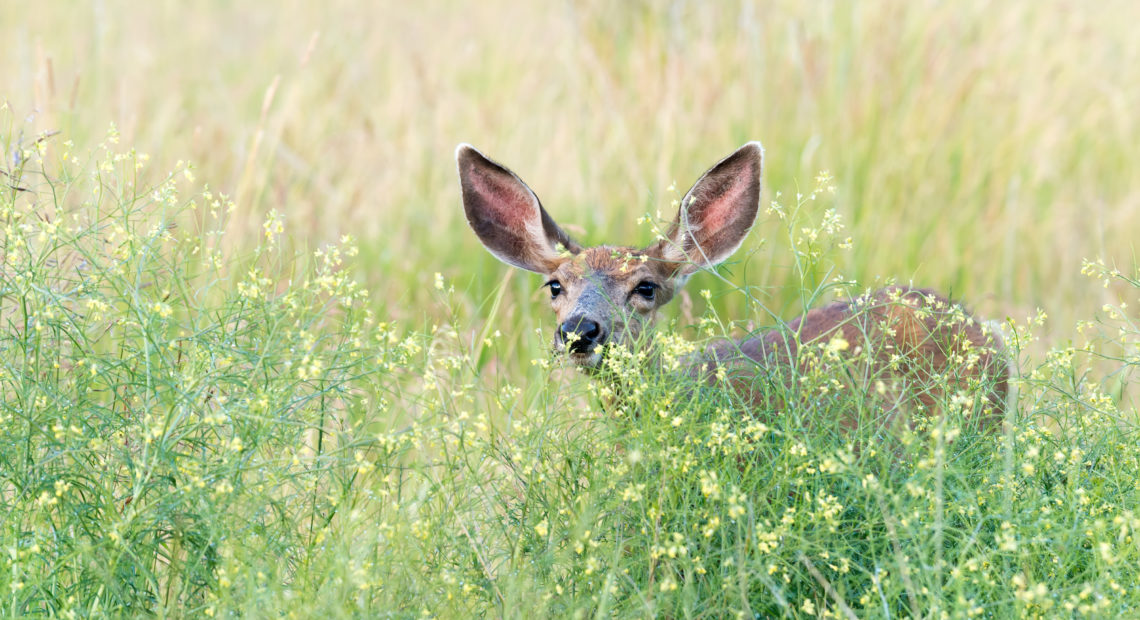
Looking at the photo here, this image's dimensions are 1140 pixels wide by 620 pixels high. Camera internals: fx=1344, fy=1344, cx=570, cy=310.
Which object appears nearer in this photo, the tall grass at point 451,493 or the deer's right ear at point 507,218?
the tall grass at point 451,493

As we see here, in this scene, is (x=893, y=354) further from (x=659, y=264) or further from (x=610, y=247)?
(x=610, y=247)

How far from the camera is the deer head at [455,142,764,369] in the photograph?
4875 mm

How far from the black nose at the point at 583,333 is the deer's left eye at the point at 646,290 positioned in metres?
0.62

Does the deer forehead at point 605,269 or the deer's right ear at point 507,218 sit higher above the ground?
the deer's right ear at point 507,218

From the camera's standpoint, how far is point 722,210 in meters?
5.09

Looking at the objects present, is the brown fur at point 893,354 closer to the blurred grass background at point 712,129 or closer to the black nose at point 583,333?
the black nose at point 583,333

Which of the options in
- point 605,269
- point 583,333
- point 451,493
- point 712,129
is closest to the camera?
point 451,493

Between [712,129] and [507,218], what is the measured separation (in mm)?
2719

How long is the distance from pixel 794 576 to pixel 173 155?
17.7ft

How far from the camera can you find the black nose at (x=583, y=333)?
4305 mm

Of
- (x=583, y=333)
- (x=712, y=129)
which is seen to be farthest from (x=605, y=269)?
(x=712, y=129)

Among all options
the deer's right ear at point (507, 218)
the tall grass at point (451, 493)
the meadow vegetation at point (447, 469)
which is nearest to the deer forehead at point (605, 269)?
the deer's right ear at point (507, 218)

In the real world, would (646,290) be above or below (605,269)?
below

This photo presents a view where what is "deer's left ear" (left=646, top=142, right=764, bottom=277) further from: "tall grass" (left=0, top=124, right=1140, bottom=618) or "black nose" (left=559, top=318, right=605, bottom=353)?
"tall grass" (left=0, top=124, right=1140, bottom=618)
